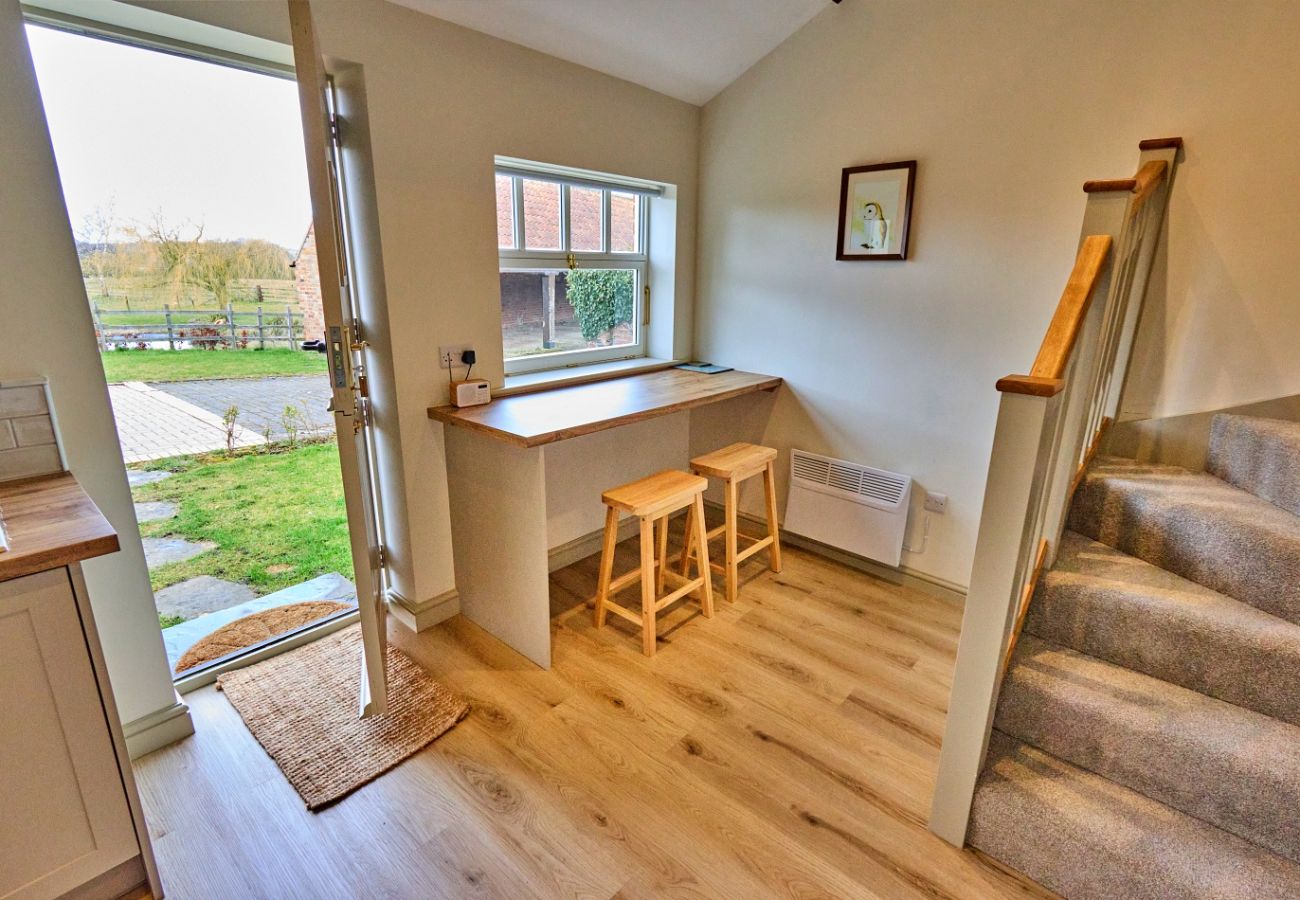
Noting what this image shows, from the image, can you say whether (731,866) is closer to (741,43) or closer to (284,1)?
(284,1)

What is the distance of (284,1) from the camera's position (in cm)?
182

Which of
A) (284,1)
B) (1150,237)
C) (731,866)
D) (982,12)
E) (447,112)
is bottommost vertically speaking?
(731,866)

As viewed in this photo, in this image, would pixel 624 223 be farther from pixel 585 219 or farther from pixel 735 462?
pixel 735 462

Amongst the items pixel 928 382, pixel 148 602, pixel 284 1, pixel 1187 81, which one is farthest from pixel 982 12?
pixel 148 602

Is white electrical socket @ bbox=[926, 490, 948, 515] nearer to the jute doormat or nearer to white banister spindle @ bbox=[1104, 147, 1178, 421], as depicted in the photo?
white banister spindle @ bbox=[1104, 147, 1178, 421]

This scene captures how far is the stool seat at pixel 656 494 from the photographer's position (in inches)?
91.5

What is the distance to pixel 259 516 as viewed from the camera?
9.63 ft

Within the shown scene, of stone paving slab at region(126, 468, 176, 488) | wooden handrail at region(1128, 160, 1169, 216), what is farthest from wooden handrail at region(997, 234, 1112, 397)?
stone paving slab at region(126, 468, 176, 488)

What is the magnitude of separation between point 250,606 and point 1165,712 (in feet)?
10.4

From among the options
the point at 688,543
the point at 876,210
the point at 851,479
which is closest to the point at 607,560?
the point at 688,543

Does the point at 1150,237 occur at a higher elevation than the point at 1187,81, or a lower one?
lower

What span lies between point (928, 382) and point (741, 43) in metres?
1.75

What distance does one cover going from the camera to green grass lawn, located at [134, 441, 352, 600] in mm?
2607

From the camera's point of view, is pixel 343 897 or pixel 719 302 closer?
pixel 343 897
